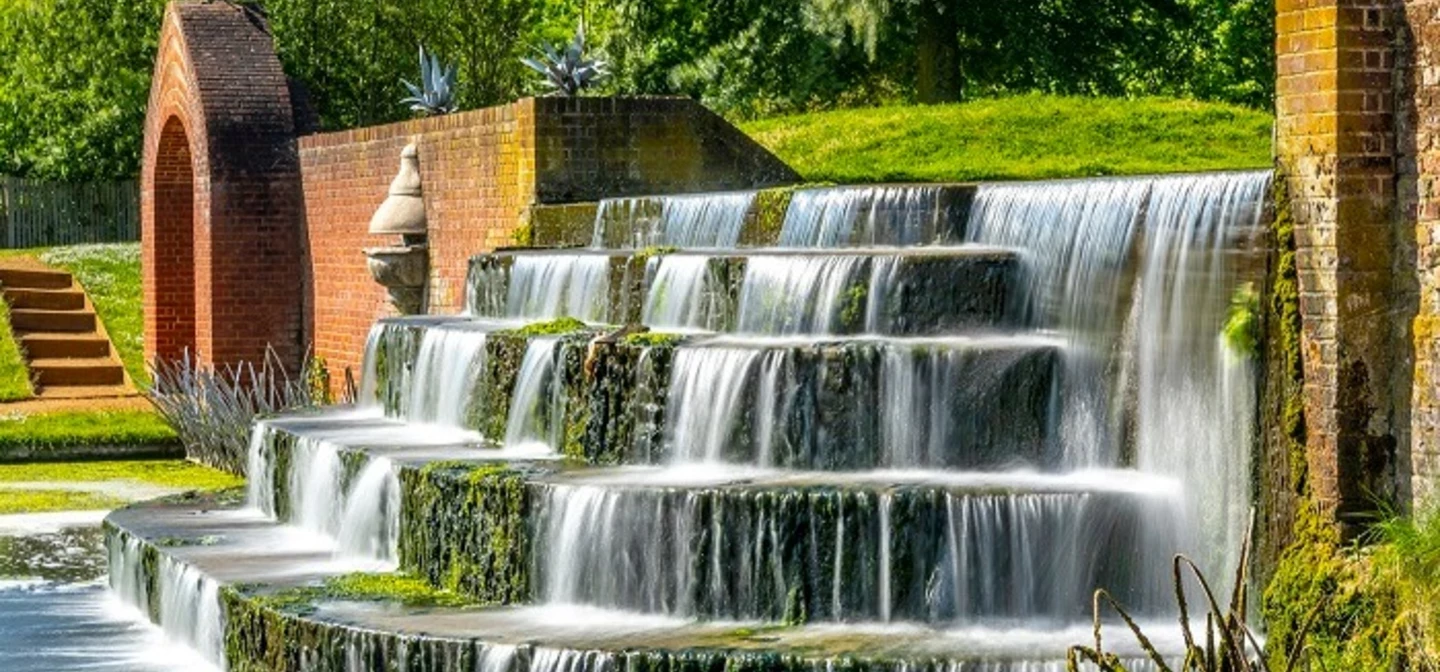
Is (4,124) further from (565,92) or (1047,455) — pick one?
(1047,455)

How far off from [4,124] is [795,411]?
32.6 m

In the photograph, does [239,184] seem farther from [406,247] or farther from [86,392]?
[406,247]

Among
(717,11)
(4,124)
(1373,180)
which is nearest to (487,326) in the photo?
(1373,180)

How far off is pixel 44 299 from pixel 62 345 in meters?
1.61

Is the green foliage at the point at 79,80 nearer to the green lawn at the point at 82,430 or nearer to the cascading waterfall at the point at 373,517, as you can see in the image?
the green lawn at the point at 82,430

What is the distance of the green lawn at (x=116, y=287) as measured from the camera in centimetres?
2664

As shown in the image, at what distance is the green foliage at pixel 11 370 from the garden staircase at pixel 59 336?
8cm

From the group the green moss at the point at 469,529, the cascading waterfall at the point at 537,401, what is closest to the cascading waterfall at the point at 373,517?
the green moss at the point at 469,529

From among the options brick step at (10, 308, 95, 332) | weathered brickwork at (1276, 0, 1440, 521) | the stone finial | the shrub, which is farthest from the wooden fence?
weathered brickwork at (1276, 0, 1440, 521)

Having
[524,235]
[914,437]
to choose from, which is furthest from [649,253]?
[524,235]

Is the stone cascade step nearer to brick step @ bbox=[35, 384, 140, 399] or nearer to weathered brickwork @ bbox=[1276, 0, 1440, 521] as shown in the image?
weathered brickwork @ bbox=[1276, 0, 1440, 521]

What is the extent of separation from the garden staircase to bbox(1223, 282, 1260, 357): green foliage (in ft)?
56.5

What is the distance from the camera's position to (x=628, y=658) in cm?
912

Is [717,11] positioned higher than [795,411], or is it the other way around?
[717,11]
